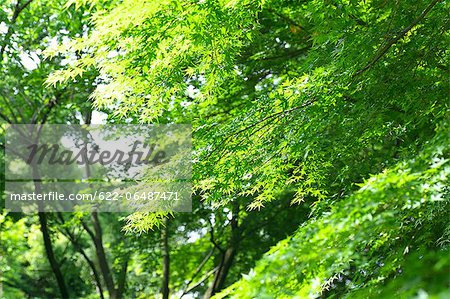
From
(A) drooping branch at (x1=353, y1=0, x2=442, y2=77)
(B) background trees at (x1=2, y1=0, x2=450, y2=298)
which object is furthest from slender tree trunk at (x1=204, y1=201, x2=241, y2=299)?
(A) drooping branch at (x1=353, y1=0, x2=442, y2=77)

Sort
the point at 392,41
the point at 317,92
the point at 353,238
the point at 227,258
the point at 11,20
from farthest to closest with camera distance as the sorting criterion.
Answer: the point at 227,258 → the point at 11,20 → the point at 317,92 → the point at 392,41 → the point at 353,238

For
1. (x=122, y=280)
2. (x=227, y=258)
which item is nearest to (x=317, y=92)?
(x=227, y=258)

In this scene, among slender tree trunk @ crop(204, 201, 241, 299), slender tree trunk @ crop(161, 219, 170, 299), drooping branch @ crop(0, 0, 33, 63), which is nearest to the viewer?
drooping branch @ crop(0, 0, 33, 63)

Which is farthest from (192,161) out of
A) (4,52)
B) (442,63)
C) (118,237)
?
(118,237)

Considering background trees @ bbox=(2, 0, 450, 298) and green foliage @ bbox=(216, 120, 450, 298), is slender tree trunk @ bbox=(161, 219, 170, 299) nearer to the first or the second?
background trees @ bbox=(2, 0, 450, 298)

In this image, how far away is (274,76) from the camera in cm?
659

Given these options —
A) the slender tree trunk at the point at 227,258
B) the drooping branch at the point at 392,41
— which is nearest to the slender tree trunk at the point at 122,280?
the slender tree trunk at the point at 227,258

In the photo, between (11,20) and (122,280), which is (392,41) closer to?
(11,20)

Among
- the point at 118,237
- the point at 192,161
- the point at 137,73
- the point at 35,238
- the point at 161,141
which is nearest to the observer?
the point at 137,73

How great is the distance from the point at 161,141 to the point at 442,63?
327cm

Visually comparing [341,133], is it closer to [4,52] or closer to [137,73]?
[137,73]

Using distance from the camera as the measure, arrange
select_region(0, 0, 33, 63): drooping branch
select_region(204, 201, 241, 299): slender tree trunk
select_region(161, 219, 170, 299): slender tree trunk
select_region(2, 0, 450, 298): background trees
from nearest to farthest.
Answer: select_region(2, 0, 450, 298): background trees
select_region(0, 0, 33, 63): drooping branch
select_region(161, 219, 170, 299): slender tree trunk
select_region(204, 201, 241, 299): slender tree trunk

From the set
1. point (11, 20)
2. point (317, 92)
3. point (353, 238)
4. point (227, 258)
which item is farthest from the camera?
point (227, 258)

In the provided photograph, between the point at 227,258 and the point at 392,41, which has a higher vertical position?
the point at 227,258
